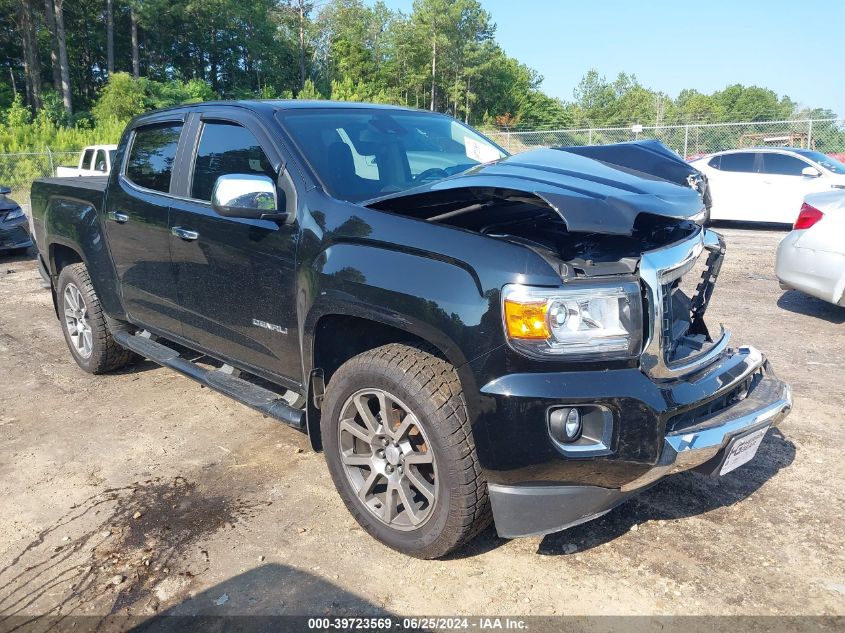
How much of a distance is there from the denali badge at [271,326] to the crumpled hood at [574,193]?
2.68 feet

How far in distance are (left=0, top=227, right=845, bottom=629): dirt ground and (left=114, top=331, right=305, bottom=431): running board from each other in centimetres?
43

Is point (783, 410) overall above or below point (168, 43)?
below

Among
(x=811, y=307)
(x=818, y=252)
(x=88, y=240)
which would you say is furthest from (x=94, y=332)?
(x=811, y=307)

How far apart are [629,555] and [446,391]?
1.10 m

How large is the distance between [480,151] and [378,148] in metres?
0.80

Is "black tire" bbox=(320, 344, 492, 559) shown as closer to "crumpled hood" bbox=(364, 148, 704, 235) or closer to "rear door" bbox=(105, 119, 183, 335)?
"crumpled hood" bbox=(364, 148, 704, 235)

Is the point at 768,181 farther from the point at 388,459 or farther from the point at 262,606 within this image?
the point at 262,606

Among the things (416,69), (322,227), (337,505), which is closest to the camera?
(322,227)

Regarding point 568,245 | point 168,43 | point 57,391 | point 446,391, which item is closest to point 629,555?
point 446,391

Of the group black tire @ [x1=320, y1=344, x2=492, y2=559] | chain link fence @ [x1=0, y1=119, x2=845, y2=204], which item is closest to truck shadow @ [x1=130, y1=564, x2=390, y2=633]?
black tire @ [x1=320, y1=344, x2=492, y2=559]

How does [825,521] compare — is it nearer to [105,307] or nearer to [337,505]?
[337,505]

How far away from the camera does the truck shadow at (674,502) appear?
2.91 metres

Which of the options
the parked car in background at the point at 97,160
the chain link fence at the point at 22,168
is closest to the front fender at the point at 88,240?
the parked car in background at the point at 97,160

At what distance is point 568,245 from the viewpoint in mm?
2471
